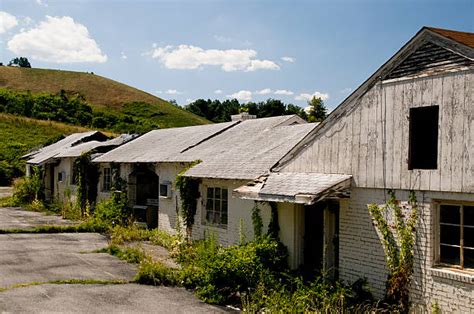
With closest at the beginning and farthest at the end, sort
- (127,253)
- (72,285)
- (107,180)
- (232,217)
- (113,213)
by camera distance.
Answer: (72,285) → (232,217) → (127,253) → (113,213) → (107,180)

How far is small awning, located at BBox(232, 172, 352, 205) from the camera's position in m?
9.70

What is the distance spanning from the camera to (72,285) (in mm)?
11266

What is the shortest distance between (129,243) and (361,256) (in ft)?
31.5

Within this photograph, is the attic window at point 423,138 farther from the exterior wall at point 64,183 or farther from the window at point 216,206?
the exterior wall at point 64,183

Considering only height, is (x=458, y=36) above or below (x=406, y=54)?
above

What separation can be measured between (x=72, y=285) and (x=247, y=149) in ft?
21.7

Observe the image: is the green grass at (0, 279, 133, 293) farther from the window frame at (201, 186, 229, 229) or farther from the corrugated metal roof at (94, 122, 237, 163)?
the corrugated metal roof at (94, 122, 237, 163)

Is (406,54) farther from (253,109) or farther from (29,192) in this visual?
(253,109)

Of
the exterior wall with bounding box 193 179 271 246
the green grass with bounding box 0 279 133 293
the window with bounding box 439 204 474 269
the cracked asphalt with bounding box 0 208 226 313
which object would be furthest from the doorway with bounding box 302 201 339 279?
the green grass with bounding box 0 279 133 293

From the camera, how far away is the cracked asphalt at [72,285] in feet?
→ 31.9

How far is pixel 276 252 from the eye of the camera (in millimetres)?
11531

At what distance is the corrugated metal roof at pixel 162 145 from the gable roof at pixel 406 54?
7.33 metres

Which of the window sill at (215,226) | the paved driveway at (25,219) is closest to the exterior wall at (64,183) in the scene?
the paved driveway at (25,219)

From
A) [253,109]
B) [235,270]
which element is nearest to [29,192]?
[235,270]
